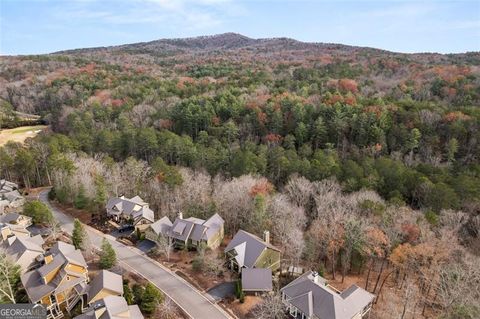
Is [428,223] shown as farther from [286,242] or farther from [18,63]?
[18,63]

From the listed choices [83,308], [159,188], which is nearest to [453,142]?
[159,188]

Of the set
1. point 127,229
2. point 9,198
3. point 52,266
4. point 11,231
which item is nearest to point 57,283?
point 52,266

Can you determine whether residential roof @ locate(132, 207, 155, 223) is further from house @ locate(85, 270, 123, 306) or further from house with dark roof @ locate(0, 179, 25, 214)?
house with dark roof @ locate(0, 179, 25, 214)

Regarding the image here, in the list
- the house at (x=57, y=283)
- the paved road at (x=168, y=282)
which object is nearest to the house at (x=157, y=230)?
the paved road at (x=168, y=282)

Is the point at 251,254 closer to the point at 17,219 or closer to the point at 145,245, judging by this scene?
the point at 145,245

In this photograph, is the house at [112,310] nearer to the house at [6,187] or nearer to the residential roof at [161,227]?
the residential roof at [161,227]

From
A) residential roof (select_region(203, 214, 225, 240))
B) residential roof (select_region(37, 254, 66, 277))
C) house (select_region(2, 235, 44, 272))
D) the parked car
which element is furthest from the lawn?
residential roof (select_region(203, 214, 225, 240))
